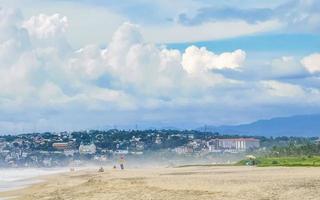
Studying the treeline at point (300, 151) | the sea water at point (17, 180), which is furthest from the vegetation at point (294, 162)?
the sea water at point (17, 180)

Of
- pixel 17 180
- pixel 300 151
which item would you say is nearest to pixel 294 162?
pixel 300 151

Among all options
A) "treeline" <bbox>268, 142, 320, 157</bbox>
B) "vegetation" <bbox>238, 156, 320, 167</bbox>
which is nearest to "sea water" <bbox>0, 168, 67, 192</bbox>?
"vegetation" <bbox>238, 156, 320, 167</bbox>

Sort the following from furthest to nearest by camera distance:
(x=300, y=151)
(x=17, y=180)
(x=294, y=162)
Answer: (x=300, y=151), (x=17, y=180), (x=294, y=162)

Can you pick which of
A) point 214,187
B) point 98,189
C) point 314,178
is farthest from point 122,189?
point 314,178

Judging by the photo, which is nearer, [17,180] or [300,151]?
[17,180]

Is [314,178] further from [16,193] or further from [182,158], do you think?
[182,158]

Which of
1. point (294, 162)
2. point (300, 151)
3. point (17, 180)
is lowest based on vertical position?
point (17, 180)

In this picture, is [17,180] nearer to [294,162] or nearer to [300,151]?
[294,162]

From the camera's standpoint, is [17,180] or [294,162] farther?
[17,180]

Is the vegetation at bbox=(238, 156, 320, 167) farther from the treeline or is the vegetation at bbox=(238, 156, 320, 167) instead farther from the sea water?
the sea water

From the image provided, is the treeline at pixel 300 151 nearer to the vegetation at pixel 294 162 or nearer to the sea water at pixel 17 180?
the vegetation at pixel 294 162

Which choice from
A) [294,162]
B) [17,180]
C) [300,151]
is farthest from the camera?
[300,151]

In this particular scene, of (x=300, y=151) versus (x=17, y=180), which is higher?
(x=300, y=151)

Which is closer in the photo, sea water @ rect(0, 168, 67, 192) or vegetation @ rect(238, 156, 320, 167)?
sea water @ rect(0, 168, 67, 192)
